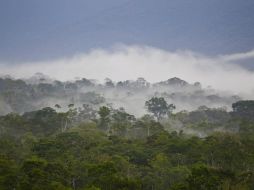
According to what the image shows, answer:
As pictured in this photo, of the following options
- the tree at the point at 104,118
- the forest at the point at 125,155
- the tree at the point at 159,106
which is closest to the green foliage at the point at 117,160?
the forest at the point at 125,155

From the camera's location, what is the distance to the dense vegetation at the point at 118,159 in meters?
32.4

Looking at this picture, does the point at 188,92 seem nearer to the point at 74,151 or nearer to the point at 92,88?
the point at 92,88

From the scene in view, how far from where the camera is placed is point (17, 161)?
43.8m

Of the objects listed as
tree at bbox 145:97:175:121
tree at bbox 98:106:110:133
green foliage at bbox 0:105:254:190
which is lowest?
green foliage at bbox 0:105:254:190

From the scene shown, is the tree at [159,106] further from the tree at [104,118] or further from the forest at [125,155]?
the tree at [104,118]

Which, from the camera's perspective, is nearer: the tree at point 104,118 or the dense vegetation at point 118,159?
the dense vegetation at point 118,159

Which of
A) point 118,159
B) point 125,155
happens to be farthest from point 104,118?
point 118,159

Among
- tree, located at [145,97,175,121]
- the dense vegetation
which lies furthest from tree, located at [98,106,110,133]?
tree, located at [145,97,175,121]

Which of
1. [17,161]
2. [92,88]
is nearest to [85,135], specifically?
[17,161]

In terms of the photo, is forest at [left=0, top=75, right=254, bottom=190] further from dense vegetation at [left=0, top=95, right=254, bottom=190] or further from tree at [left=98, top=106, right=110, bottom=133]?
tree at [left=98, top=106, right=110, bottom=133]

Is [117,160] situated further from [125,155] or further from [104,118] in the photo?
[104,118]

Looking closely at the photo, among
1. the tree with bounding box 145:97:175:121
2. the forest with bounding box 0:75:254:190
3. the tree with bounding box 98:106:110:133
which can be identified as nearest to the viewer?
the forest with bounding box 0:75:254:190

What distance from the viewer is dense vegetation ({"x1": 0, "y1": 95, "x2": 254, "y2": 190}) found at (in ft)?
106

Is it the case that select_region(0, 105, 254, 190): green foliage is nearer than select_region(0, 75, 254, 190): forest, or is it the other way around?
select_region(0, 105, 254, 190): green foliage
